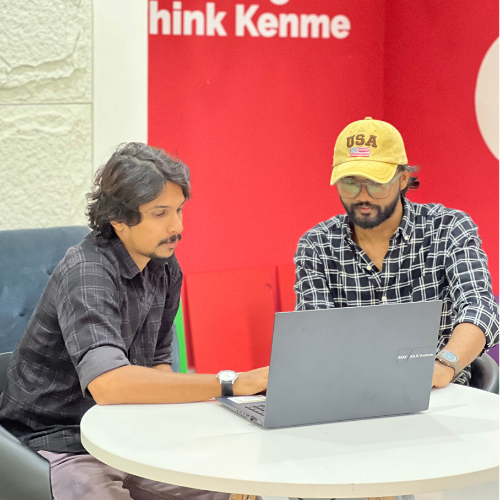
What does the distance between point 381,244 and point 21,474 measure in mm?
1568

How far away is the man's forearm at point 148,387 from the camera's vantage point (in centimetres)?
169

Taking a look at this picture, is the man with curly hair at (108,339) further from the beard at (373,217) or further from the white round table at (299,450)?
the beard at (373,217)

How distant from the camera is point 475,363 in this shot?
250cm

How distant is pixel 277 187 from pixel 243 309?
2.44 feet

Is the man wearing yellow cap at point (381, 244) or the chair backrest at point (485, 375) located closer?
the chair backrest at point (485, 375)

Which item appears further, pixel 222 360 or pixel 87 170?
pixel 222 360

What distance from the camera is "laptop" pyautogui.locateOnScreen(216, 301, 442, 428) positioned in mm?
1484

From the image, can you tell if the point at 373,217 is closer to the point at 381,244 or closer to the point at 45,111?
the point at 381,244

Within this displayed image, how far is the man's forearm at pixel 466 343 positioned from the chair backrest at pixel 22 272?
126 centimetres

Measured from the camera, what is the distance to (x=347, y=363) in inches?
60.4

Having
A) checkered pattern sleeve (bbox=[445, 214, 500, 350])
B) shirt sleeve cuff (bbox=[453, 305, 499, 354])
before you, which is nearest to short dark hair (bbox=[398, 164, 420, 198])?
checkered pattern sleeve (bbox=[445, 214, 500, 350])

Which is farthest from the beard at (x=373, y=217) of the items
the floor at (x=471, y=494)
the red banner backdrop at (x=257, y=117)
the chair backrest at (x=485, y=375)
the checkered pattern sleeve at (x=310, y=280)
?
the red banner backdrop at (x=257, y=117)

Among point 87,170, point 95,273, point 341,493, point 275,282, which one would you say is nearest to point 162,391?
point 95,273

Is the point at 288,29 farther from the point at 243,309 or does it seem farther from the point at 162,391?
the point at 162,391
